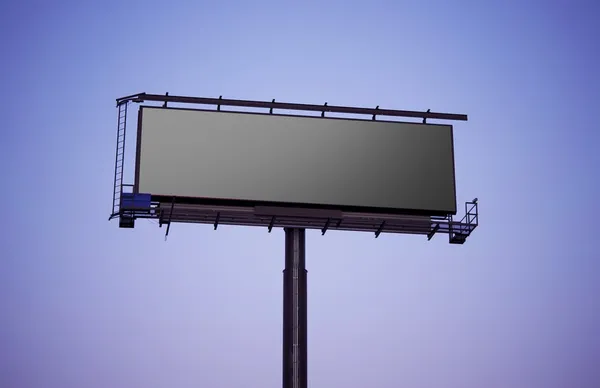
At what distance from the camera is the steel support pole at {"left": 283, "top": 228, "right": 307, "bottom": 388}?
1817 inches

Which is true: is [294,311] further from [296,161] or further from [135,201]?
[135,201]

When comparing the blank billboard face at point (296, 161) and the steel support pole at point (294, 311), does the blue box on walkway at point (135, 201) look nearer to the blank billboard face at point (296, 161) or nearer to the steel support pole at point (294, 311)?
the blank billboard face at point (296, 161)

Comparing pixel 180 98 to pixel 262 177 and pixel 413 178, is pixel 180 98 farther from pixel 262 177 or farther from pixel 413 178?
pixel 413 178

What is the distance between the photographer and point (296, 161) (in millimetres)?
49219

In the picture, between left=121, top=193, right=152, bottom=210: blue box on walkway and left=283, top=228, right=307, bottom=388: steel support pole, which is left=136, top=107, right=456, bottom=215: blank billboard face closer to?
left=121, top=193, right=152, bottom=210: blue box on walkway

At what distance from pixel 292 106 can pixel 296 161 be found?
2.55m

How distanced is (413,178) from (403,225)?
2462mm

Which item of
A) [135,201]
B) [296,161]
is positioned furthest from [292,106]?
[135,201]

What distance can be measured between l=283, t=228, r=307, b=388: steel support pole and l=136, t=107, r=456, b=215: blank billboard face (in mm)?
1999

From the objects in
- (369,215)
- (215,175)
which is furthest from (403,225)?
(215,175)

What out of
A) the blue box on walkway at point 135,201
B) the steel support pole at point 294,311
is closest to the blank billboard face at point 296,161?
the blue box on walkway at point 135,201

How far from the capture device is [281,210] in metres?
48.0

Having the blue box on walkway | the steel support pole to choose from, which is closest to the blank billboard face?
the blue box on walkway

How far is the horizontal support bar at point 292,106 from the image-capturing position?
4825 cm
